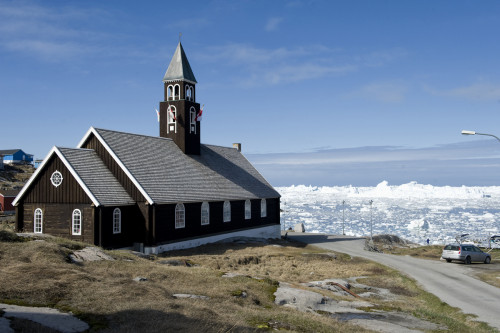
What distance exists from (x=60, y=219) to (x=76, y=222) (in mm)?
1433

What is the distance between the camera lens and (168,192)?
39094mm

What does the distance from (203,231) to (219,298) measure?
2444cm

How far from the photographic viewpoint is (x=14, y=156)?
127938 mm

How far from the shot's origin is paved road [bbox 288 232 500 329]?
2278 centimetres

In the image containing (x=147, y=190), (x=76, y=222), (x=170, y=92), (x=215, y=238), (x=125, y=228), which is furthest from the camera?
(x=170, y=92)

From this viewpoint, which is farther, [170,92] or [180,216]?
[170,92]

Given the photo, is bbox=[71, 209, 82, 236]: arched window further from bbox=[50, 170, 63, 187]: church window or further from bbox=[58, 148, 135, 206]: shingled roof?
bbox=[50, 170, 63, 187]: church window

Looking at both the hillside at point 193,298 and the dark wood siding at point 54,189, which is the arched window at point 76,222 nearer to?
the dark wood siding at point 54,189

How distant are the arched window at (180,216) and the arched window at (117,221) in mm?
5022

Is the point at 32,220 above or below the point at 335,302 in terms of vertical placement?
above

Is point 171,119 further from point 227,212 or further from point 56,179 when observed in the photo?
point 56,179

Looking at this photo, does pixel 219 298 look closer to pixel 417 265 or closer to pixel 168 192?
pixel 168 192

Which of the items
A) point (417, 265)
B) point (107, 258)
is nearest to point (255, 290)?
point (107, 258)

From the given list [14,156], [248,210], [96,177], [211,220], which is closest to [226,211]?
[211,220]
